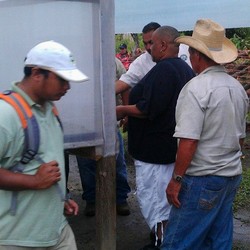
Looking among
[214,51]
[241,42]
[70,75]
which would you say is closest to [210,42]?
[214,51]

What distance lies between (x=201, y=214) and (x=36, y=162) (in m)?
1.22

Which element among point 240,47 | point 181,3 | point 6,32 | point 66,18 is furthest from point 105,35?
point 240,47

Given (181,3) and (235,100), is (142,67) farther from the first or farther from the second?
(235,100)

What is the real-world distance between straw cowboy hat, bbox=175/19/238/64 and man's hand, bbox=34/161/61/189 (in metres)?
1.24

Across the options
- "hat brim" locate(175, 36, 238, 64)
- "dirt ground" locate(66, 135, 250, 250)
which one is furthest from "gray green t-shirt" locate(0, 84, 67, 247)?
"dirt ground" locate(66, 135, 250, 250)

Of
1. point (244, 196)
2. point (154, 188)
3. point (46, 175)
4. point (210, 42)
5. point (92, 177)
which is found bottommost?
point (244, 196)

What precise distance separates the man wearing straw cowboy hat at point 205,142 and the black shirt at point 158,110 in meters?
0.47

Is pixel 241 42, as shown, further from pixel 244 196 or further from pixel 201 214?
pixel 201 214

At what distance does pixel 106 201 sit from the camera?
137 inches

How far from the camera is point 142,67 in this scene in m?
4.26

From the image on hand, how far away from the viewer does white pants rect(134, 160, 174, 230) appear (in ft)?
12.5

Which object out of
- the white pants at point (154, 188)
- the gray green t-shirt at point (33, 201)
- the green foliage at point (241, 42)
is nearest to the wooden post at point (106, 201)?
the white pants at point (154, 188)

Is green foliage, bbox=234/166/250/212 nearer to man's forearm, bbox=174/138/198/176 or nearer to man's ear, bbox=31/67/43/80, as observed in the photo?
man's forearm, bbox=174/138/198/176

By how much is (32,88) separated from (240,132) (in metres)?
1.39
